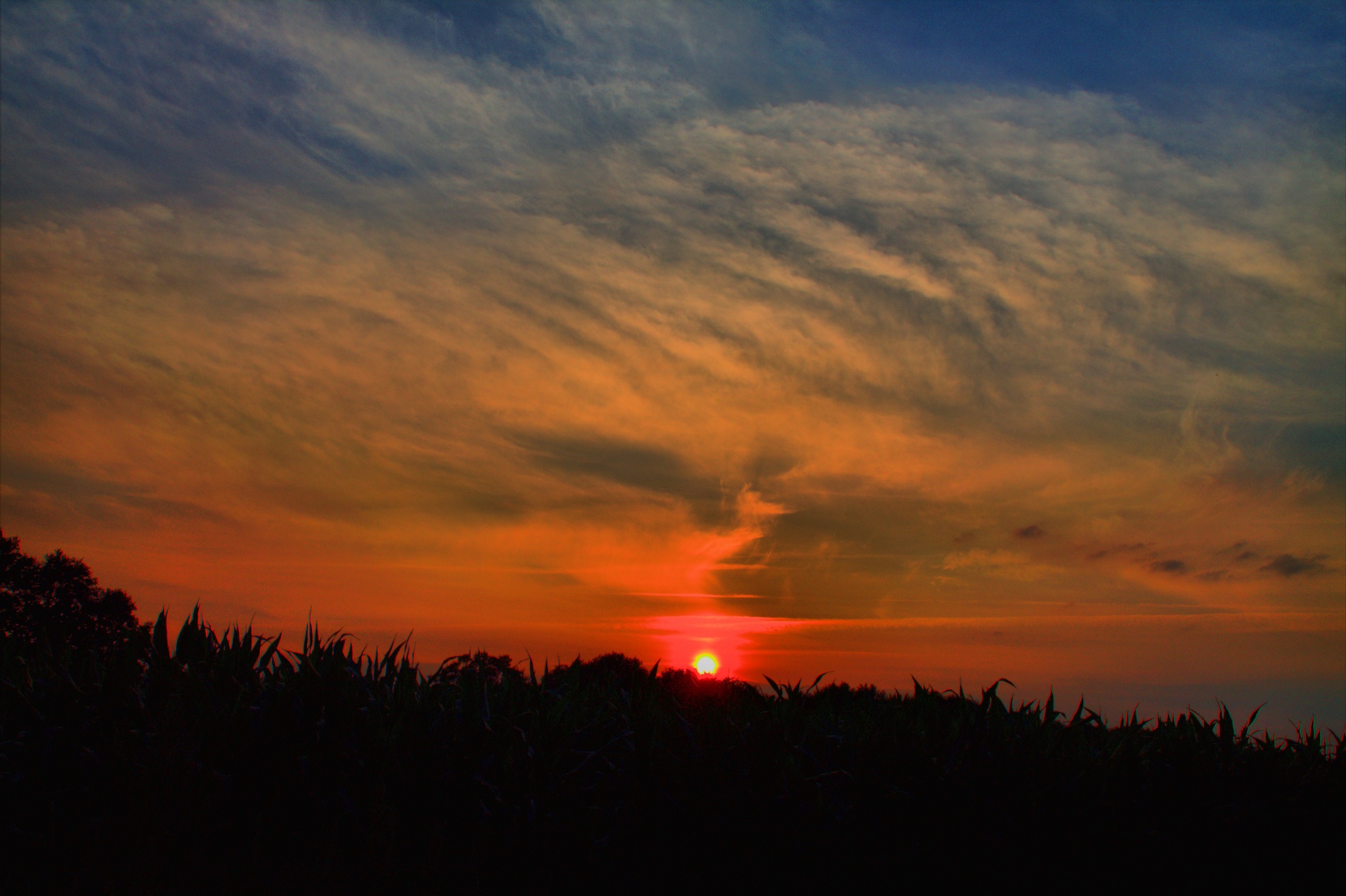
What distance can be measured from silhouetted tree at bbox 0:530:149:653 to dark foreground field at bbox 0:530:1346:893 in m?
33.2

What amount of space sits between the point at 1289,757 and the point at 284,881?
804 centimetres

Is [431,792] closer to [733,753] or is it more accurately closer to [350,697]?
[350,697]

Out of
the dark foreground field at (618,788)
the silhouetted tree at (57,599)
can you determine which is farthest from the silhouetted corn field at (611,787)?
the silhouetted tree at (57,599)

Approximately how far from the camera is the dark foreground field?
597 cm

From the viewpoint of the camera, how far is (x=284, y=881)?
5.02 metres

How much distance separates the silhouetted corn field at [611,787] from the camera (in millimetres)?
5973

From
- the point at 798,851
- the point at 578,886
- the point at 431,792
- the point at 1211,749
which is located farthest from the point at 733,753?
the point at 1211,749

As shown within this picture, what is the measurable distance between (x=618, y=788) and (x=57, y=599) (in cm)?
3841

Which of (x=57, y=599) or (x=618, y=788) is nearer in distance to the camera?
(x=618, y=788)

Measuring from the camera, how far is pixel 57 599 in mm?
35812

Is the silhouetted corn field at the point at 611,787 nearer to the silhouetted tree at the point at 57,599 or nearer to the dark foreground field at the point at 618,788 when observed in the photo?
the dark foreground field at the point at 618,788

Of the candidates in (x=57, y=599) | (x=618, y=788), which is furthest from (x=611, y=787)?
(x=57, y=599)

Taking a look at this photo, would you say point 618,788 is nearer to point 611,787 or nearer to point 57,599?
point 611,787

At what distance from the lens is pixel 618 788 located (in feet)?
21.6
